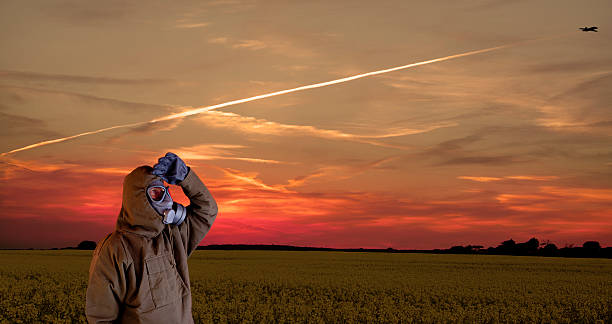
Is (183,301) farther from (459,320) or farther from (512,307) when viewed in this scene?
(512,307)

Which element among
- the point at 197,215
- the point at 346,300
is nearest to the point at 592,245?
the point at 346,300

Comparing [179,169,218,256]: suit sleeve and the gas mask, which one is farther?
[179,169,218,256]: suit sleeve

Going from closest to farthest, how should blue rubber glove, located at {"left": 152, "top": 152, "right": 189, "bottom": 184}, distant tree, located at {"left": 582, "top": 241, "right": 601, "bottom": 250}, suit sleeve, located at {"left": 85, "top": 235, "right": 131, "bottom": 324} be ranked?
suit sleeve, located at {"left": 85, "top": 235, "right": 131, "bottom": 324} < blue rubber glove, located at {"left": 152, "top": 152, "right": 189, "bottom": 184} < distant tree, located at {"left": 582, "top": 241, "right": 601, "bottom": 250}

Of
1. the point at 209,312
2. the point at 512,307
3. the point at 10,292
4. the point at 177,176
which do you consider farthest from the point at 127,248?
the point at 10,292

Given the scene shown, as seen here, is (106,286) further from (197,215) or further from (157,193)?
(197,215)

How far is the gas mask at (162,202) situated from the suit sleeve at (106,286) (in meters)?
0.47

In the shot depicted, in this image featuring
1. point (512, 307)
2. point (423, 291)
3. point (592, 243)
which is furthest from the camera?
point (592, 243)

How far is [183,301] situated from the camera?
584 cm

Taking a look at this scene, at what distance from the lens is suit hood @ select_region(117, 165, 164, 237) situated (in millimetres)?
5441

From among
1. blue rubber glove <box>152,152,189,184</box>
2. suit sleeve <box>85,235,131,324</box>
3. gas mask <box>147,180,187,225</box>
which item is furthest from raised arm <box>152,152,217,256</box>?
suit sleeve <box>85,235,131,324</box>

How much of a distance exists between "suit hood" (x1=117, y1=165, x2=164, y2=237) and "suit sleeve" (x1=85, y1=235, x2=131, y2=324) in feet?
0.83

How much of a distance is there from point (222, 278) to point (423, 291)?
7221 millimetres

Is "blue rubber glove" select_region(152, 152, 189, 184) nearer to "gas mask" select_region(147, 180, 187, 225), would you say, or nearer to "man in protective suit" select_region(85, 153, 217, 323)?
"man in protective suit" select_region(85, 153, 217, 323)

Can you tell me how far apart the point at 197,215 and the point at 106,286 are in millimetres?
1125
